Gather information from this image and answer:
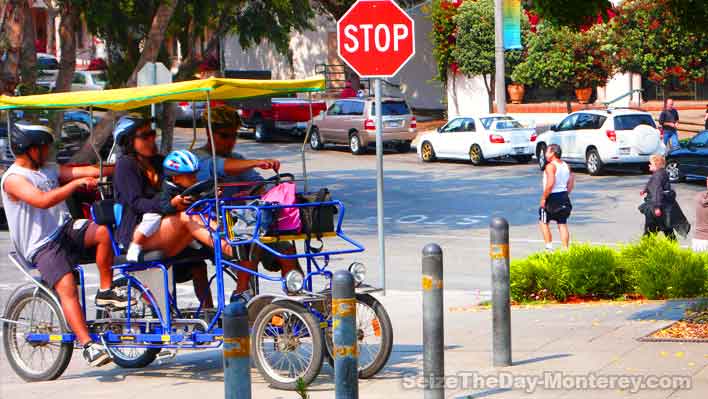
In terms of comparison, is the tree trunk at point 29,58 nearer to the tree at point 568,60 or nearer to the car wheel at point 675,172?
the car wheel at point 675,172

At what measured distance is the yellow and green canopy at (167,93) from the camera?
28.4 ft

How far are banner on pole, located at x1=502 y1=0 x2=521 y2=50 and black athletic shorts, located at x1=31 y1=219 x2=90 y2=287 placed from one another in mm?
28578

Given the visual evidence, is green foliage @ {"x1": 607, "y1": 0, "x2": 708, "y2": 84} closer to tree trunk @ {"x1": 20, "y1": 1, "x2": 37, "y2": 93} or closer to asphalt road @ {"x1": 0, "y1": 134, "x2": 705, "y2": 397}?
asphalt road @ {"x1": 0, "y1": 134, "x2": 705, "y2": 397}

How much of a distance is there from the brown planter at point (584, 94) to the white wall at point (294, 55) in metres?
13.2

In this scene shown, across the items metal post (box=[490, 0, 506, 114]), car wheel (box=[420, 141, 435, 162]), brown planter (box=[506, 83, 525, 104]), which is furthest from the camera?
brown planter (box=[506, 83, 525, 104])

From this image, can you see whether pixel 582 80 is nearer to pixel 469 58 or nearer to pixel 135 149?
pixel 469 58

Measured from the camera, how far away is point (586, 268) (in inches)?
492

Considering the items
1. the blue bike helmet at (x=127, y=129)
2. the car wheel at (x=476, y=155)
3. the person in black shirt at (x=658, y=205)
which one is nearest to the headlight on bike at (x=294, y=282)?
the blue bike helmet at (x=127, y=129)

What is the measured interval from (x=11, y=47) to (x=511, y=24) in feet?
64.7

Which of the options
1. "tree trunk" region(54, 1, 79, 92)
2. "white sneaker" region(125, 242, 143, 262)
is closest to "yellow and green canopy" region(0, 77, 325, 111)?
"white sneaker" region(125, 242, 143, 262)

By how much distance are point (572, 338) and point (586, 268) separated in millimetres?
2504

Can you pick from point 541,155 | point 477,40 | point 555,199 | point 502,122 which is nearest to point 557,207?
point 555,199

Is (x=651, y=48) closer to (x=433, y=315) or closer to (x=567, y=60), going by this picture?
(x=567, y=60)

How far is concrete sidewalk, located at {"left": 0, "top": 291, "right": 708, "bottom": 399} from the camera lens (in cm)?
827
